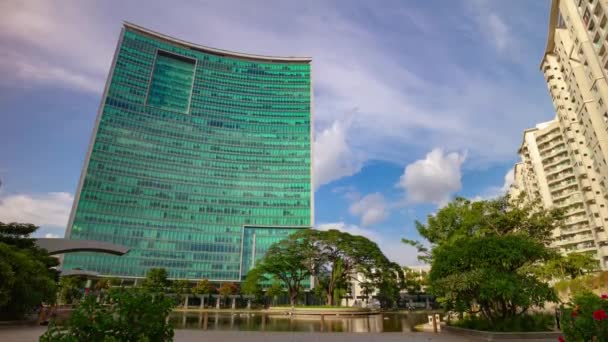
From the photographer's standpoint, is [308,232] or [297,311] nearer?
[297,311]

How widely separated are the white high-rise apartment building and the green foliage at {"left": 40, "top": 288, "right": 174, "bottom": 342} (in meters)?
41.4

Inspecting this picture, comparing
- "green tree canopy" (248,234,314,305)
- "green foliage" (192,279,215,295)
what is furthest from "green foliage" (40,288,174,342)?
"green foliage" (192,279,215,295)

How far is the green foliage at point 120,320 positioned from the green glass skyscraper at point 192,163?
321 feet

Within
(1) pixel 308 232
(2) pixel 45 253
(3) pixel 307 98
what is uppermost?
(3) pixel 307 98

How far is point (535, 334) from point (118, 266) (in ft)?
326

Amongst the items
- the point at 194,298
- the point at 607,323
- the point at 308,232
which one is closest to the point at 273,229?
the point at 194,298

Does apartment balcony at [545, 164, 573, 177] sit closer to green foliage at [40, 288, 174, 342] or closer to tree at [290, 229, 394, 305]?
tree at [290, 229, 394, 305]

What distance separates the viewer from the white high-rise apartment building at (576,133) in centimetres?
4000

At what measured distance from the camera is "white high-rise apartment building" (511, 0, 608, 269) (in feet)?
131

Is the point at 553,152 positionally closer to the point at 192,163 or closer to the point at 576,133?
the point at 576,133

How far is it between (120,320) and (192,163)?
357 ft

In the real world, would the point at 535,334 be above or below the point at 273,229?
below

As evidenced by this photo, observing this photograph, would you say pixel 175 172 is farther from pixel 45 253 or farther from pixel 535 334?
pixel 535 334

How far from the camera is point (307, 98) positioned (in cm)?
13062
